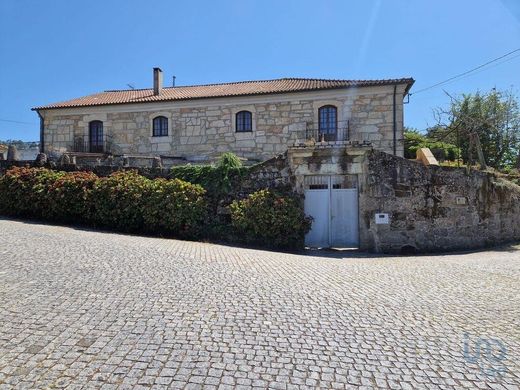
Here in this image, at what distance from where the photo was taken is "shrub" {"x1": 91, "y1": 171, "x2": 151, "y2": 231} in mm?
10688

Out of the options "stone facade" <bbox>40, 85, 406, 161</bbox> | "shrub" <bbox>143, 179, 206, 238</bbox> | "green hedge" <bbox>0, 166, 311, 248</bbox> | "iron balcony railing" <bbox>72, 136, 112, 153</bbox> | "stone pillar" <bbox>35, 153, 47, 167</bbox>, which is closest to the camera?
"green hedge" <bbox>0, 166, 311, 248</bbox>

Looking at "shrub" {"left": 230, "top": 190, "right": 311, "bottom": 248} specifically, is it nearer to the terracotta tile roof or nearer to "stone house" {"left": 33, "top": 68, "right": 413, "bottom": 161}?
"stone house" {"left": 33, "top": 68, "right": 413, "bottom": 161}

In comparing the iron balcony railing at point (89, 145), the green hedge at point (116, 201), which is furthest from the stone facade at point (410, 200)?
the iron balcony railing at point (89, 145)

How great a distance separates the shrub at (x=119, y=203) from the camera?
35.1 ft

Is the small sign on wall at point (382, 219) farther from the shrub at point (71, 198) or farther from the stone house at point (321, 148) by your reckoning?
the shrub at point (71, 198)

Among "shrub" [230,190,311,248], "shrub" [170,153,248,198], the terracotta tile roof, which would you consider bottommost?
"shrub" [230,190,311,248]

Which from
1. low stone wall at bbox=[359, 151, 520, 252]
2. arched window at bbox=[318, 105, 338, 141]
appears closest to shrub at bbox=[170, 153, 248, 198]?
low stone wall at bbox=[359, 151, 520, 252]

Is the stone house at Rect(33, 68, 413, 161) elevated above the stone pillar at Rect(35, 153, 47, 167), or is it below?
above

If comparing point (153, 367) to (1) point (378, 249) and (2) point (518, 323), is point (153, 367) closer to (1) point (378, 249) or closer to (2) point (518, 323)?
(2) point (518, 323)

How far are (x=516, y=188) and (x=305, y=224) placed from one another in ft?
22.0

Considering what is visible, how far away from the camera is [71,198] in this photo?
11.0 metres

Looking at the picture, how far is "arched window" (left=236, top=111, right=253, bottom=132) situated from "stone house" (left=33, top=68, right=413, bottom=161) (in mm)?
48

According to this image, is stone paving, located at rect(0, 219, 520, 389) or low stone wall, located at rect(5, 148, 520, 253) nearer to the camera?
stone paving, located at rect(0, 219, 520, 389)

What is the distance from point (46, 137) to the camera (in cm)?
2066
